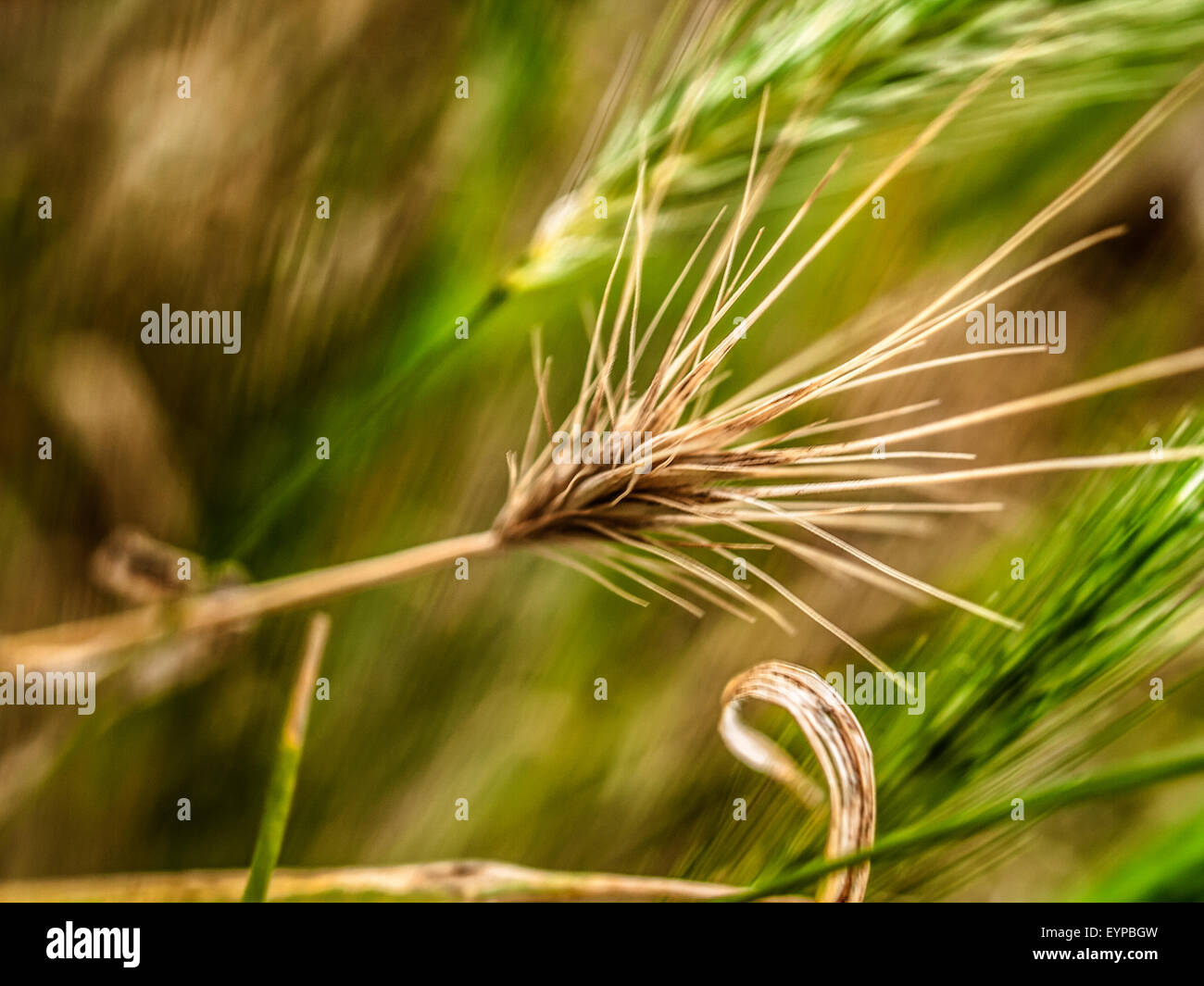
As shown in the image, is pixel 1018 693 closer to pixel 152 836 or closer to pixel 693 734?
pixel 693 734

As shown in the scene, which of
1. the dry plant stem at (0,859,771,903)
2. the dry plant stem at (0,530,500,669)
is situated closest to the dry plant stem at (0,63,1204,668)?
the dry plant stem at (0,530,500,669)

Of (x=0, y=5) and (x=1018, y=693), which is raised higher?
(x=0, y=5)

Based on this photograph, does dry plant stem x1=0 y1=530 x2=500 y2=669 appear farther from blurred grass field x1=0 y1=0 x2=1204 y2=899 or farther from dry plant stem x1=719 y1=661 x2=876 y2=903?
dry plant stem x1=719 y1=661 x2=876 y2=903

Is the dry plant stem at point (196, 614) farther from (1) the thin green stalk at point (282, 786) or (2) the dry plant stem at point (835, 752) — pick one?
(2) the dry plant stem at point (835, 752)
